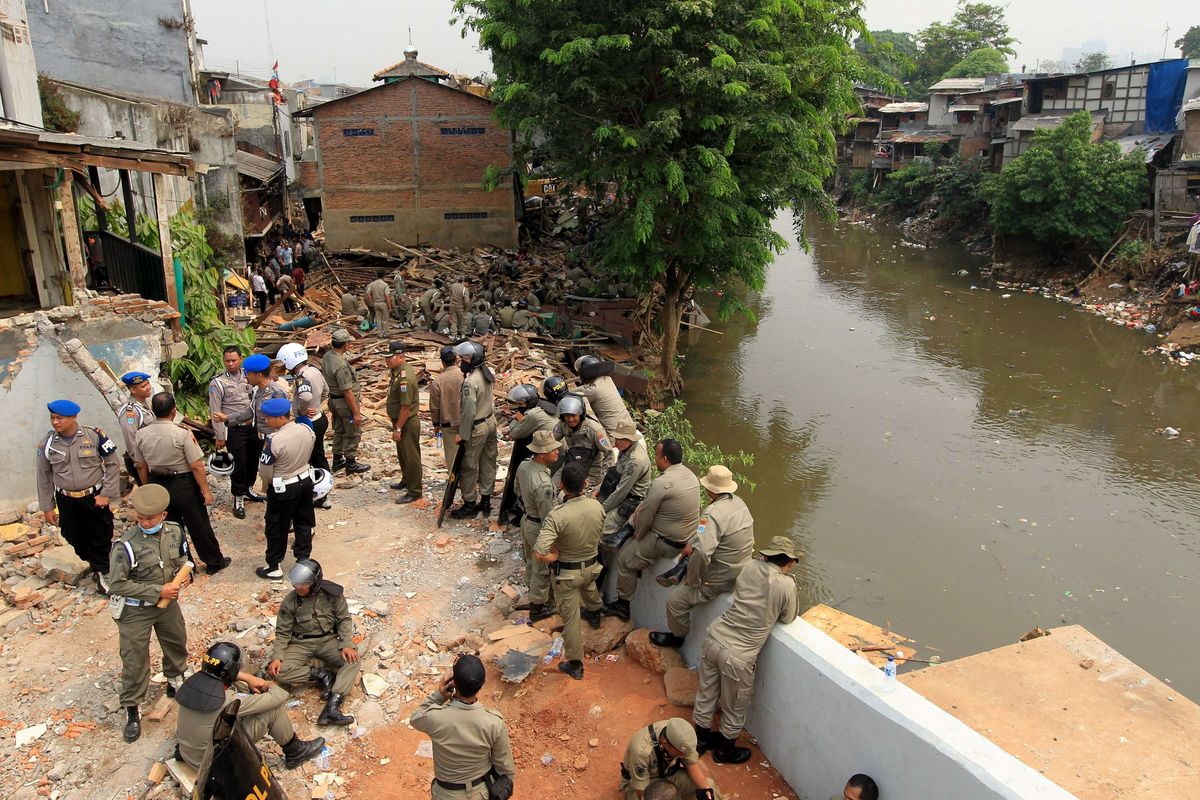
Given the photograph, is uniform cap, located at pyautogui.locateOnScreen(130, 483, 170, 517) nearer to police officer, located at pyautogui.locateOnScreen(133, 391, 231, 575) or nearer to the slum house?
police officer, located at pyautogui.locateOnScreen(133, 391, 231, 575)

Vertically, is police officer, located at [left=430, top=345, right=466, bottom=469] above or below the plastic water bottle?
above

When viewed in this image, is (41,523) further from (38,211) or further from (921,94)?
(921,94)

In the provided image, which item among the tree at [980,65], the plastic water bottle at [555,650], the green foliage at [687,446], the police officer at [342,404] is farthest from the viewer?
the tree at [980,65]

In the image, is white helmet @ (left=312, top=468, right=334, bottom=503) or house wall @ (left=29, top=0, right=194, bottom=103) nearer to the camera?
white helmet @ (left=312, top=468, right=334, bottom=503)

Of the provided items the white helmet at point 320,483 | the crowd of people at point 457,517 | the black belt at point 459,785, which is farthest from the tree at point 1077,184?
the black belt at point 459,785

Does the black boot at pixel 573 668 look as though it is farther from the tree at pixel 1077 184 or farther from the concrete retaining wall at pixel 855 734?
the tree at pixel 1077 184

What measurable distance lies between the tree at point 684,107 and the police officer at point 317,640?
9.55 meters

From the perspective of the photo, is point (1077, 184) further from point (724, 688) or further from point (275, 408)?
point (275, 408)

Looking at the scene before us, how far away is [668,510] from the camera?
5691mm

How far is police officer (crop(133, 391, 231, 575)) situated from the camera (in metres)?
6.04

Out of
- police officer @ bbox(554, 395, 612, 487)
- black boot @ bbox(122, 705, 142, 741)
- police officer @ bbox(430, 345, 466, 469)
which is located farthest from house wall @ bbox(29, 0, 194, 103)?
black boot @ bbox(122, 705, 142, 741)

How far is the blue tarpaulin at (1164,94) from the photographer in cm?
2762

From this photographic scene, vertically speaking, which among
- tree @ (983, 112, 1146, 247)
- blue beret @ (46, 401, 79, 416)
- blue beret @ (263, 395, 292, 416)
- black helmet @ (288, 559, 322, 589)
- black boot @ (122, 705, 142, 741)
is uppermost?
tree @ (983, 112, 1146, 247)

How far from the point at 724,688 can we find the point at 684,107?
11.1m
